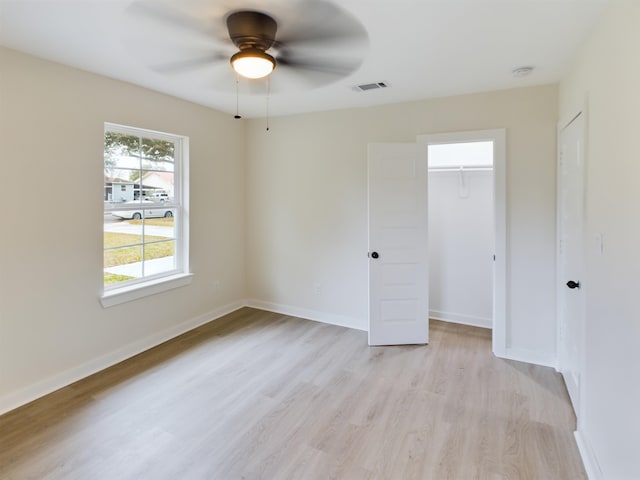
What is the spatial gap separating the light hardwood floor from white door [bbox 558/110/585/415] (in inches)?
9.8

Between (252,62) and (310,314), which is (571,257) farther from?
(310,314)

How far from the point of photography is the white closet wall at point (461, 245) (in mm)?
4109

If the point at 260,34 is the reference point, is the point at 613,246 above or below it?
below

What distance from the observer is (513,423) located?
233 centimetres

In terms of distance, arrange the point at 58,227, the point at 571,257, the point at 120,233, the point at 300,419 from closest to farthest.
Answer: the point at 300,419
the point at 571,257
the point at 58,227
the point at 120,233

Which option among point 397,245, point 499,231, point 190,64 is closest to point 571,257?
point 499,231

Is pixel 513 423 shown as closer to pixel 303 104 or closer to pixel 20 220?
pixel 303 104

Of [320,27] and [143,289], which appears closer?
[320,27]

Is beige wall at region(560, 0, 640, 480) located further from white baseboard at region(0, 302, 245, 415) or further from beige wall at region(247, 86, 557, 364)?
white baseboard at region(0, 302, 245, 415)

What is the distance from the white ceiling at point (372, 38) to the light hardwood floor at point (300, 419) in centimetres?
240

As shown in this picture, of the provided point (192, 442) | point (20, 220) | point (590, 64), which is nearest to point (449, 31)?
point (590, 64)

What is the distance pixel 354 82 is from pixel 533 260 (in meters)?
2.27

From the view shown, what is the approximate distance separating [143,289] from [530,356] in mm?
3686

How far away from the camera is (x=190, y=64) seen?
2.47m
